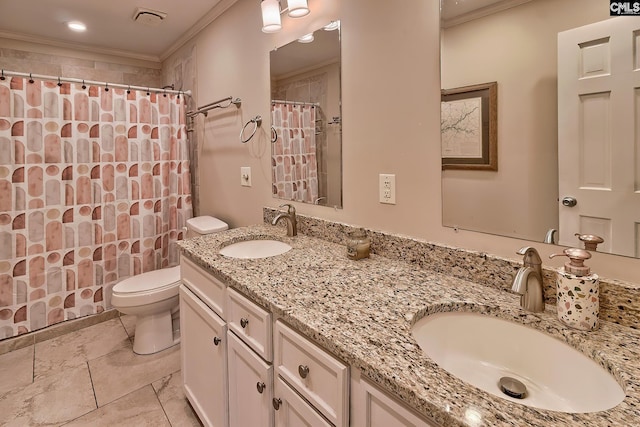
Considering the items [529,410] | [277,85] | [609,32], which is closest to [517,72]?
[609,32]

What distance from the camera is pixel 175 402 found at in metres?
1.78

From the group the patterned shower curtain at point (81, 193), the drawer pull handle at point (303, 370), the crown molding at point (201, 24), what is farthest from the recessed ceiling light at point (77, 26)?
the drawer pull handle at point (303, 370)

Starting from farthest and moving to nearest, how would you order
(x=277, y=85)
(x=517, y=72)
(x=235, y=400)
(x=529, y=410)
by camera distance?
(x=277, y=85), (x=235, y=400), (x=517, y=72), (x=529, y=410)

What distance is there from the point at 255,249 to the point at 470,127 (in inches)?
43.4

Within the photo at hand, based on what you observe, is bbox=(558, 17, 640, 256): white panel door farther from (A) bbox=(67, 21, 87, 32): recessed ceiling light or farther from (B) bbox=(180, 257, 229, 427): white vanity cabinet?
(A) bbox=(67, 21, 87, 32): recessed ceiling light

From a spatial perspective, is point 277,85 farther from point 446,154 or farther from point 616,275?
point 616,275

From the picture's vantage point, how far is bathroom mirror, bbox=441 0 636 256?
0.88m

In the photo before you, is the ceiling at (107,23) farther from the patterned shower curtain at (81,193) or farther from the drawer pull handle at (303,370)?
the drawer pull handle at (303,370)

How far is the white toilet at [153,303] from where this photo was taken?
6.82ft

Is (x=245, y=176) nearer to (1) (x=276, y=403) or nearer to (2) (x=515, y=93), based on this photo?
(1) (x=276, y=403)

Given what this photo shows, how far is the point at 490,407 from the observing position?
533 mm

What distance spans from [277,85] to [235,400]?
1531 mm

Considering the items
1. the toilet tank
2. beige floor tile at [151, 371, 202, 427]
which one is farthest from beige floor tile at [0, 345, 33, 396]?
the toilet tank

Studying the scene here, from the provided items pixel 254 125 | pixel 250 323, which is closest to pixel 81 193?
pixel 254 125
